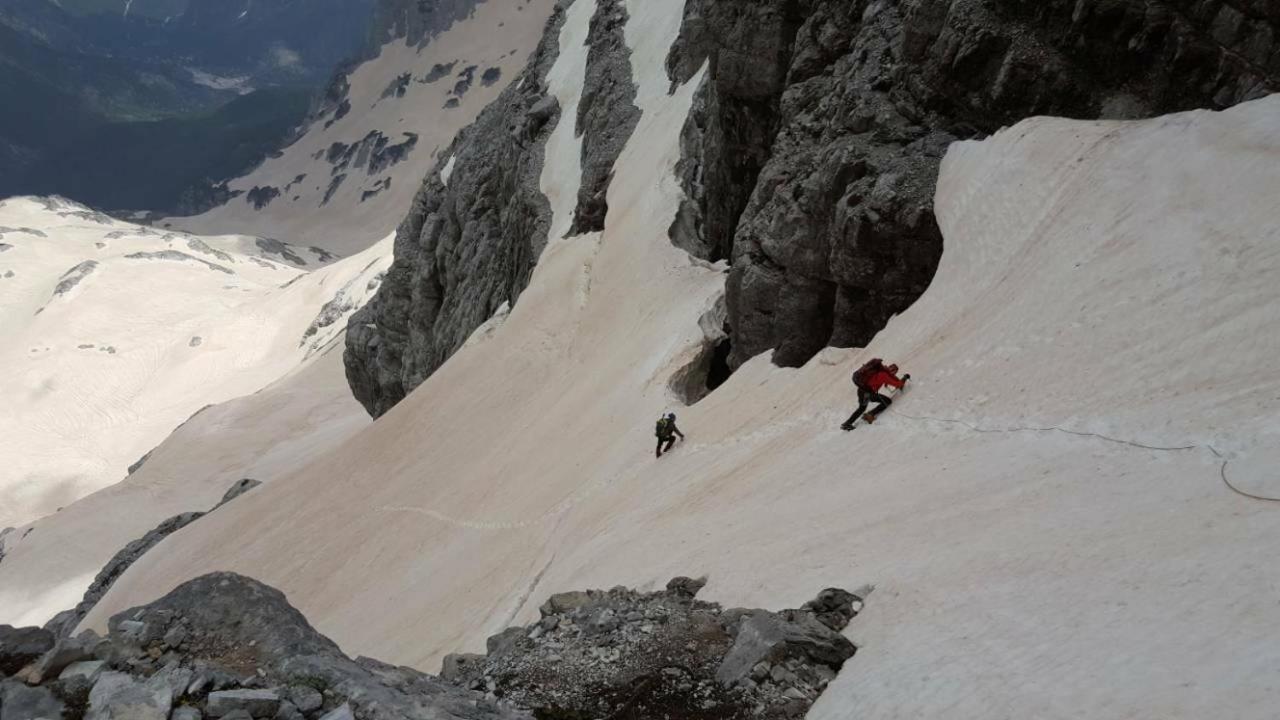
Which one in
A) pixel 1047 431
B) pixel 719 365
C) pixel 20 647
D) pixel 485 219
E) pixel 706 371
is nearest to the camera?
pixel 20 647

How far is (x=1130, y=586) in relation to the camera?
7027mm

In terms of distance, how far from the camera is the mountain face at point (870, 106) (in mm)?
13414

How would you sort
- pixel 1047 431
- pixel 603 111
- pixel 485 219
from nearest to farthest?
pixel 1047 431 → pixel 603 111 → pixel 485 219

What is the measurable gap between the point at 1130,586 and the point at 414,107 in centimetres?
16722

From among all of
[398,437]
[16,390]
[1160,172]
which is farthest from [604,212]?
[16,390]

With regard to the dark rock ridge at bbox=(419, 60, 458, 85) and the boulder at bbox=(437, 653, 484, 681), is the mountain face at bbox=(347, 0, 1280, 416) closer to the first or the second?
the boulder at bbox=(437, 653, 484, 681)

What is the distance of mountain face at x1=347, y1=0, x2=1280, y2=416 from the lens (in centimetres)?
1341

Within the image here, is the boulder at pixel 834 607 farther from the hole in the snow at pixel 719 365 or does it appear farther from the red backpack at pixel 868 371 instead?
the hole in the snow at pixel 719 365

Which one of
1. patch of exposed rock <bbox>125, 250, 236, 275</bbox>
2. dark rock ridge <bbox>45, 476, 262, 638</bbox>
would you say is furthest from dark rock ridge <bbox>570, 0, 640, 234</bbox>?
patch of exposed rock <bbox>125, 250, 236, 275</bbox>

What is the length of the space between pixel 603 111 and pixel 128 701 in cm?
3434

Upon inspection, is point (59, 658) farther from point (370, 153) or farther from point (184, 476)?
point (370, 153)

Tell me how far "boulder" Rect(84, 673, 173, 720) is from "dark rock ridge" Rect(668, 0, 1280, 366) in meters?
13.3

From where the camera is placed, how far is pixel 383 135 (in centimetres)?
15538

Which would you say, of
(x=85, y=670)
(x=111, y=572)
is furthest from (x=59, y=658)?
(x=111, y=572)
